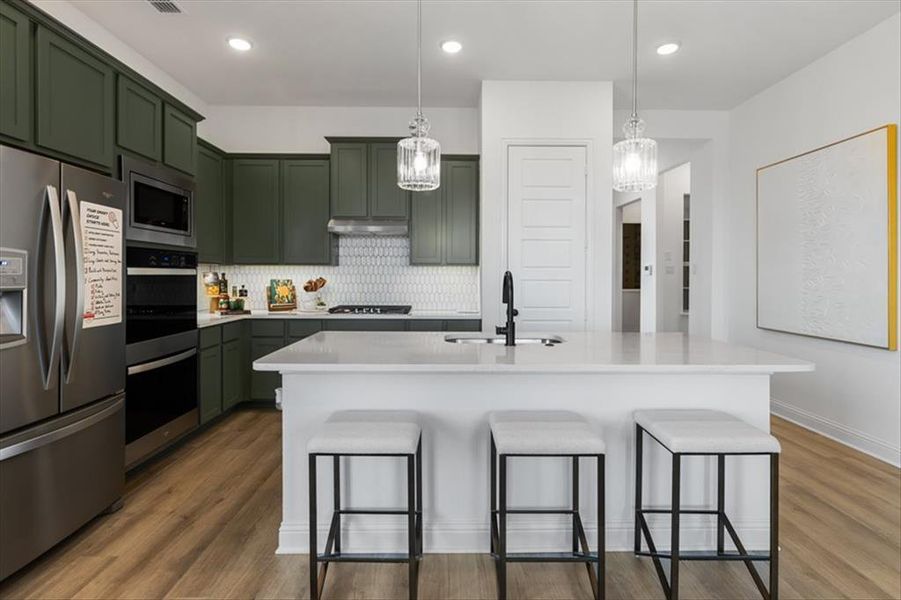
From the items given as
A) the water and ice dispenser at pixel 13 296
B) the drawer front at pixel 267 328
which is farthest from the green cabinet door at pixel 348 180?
the water and ice dispenser at pixel 13 296

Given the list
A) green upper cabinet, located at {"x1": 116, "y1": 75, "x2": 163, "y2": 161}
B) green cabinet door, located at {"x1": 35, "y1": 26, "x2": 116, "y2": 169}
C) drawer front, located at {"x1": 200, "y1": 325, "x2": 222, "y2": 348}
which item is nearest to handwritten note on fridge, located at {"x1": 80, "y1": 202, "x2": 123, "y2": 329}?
green cabinet door, located at {"x1": 35, "y1": 26, "x2": 116, "y2": 169}

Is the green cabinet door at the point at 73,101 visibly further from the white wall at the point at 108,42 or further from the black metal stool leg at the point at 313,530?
the black metal stool leg at the point at 313,530

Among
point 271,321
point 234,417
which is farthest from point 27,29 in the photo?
point 234,417

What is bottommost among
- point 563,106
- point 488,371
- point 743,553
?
point 743,553

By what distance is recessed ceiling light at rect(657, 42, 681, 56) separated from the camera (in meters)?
3.84

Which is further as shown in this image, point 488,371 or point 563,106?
point 563,106

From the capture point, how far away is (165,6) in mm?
3307

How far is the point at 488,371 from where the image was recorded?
2070 millimetres

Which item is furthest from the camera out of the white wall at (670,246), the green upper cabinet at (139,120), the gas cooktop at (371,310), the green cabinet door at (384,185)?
the white wall at (670,246)

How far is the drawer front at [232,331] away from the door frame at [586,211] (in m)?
2.30

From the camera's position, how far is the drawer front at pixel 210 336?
393 cm

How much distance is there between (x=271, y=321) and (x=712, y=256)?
4.54 metres

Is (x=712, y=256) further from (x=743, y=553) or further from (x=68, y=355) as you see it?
(x=68, y=355)

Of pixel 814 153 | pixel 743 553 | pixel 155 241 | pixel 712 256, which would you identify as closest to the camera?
pixel 743 553
